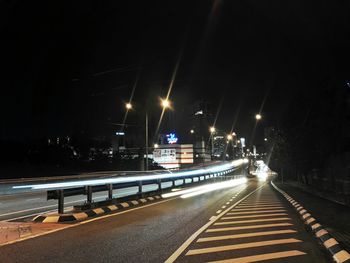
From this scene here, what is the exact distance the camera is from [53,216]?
1432 cm

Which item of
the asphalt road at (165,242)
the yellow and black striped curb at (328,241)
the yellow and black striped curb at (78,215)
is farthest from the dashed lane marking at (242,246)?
the yellow and black striped curb at (78,215)

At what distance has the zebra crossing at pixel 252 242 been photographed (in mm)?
8459

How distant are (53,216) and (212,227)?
16.9 feet

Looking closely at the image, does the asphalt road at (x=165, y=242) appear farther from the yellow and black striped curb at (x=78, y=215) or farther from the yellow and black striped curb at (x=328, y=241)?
the yellow and black striped curb at (x=78, y=215)

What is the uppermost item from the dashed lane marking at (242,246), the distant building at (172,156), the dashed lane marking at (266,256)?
the distant building at (172,156)

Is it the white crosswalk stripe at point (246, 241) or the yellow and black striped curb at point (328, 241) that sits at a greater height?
the yellow and black striped curb at point (328, 241)

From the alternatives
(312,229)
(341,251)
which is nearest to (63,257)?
(341,251)

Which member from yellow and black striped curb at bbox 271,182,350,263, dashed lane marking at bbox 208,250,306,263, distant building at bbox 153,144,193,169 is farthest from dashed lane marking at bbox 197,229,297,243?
distant building at bbox 153,144,193,169

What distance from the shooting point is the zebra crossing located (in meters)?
8.46

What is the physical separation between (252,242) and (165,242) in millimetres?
1935

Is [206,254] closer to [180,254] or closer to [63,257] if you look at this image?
[180,254]

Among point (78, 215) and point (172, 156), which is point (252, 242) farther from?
point (172, 156)

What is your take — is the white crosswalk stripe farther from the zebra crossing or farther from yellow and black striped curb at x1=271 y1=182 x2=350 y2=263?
yellow and black striped curb at x1=271 y1=182 x2=350 y2=263

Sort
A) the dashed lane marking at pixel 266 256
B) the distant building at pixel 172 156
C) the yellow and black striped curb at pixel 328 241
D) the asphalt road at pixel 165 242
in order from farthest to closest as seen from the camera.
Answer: the distant building at pixel 172 156, the asphalt road at pixel 165 242, the dashed lane marking at pixel 266 256, the yellow and black striped curb at pixel 328 241
